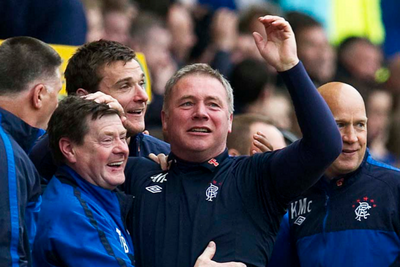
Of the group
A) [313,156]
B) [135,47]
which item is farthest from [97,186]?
[135,47]

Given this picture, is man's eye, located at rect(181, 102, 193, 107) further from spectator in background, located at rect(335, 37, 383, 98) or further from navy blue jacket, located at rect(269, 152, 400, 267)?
spectator in background, located at rect(335, 37, 383, 98)

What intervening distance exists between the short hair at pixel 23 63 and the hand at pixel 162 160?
0.69 meters

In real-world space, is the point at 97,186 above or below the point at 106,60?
below

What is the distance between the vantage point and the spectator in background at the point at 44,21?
6.78 meters

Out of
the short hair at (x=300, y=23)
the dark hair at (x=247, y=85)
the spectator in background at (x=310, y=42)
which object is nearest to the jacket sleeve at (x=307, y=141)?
the dark hair at (x=247, y=85)

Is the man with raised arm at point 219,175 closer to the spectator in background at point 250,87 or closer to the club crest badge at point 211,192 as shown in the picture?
the club crest badge at point 211,192

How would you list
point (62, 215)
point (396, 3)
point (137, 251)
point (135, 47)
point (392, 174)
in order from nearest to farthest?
point (62, 215)
point (137, 251)
point (392, 174)
point (135, 47)
point (396, 3)

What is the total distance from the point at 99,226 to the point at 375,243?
142 cm

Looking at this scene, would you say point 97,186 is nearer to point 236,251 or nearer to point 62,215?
point 62,215

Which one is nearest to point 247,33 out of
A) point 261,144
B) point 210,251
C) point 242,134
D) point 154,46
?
point 154,46

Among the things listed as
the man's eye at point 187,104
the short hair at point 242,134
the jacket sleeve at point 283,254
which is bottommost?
the jacket sleeve at point 283,254

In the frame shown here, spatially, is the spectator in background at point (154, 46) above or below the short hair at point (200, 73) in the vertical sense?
below

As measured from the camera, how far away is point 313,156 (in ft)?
14.6

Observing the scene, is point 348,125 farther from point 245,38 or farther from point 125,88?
point 245,38
